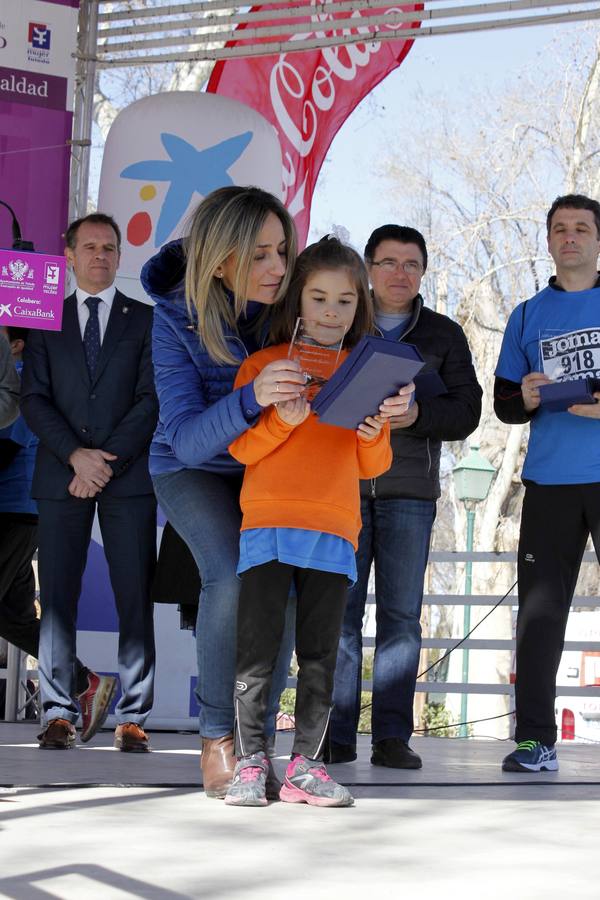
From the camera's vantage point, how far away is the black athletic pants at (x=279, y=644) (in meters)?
3.03

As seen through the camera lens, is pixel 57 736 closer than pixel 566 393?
No

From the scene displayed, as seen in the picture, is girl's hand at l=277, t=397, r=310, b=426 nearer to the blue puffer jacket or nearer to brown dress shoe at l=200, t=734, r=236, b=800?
the blue puffer jacket

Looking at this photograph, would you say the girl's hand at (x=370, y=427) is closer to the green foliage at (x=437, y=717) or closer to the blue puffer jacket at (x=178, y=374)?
the blue puffer jacket at (x=178, y=374)

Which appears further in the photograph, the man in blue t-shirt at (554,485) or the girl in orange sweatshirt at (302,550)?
the man in blue t-shirt at (554,485)

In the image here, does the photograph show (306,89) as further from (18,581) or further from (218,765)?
(218,765)

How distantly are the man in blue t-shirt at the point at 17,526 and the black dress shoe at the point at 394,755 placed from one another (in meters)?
1.51

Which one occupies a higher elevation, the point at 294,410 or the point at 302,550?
the point at 294,410

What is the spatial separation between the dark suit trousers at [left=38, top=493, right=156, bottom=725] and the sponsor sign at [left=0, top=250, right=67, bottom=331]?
62 cm

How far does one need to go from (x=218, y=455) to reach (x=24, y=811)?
3.24ft

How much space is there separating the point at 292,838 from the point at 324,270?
135 centimetres

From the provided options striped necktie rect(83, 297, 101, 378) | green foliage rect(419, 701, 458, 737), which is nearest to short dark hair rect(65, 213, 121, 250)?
striped necktie rect(83, 297, 101, 378)

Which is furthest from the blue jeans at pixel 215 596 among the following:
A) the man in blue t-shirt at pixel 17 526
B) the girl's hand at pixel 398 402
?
the man in blue t-shirt at pixel 17 526

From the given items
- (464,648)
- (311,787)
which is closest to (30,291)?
(311,787)

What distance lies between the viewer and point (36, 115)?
5.48 meters
